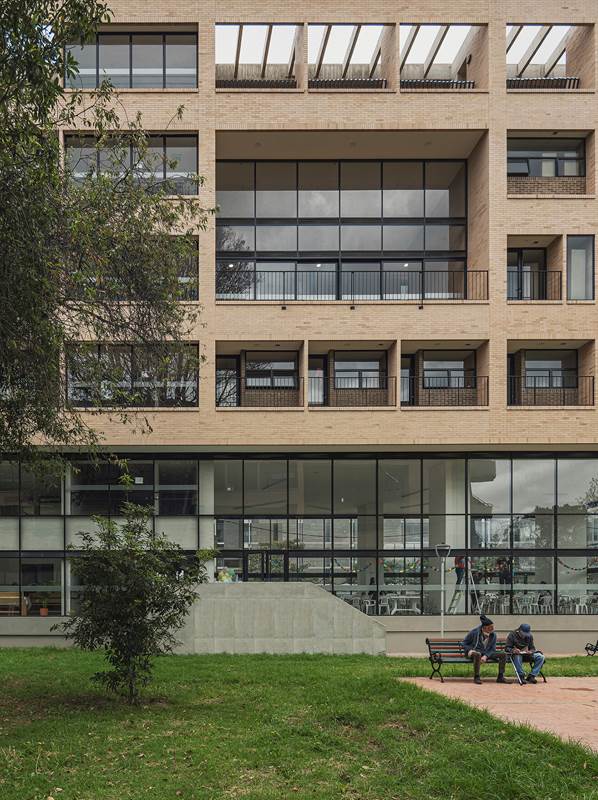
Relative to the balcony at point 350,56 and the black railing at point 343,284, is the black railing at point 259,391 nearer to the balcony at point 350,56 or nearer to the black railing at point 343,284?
the black railing at point 343,284

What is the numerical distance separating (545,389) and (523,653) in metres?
13.8

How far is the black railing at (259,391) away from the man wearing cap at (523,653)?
13.2 m

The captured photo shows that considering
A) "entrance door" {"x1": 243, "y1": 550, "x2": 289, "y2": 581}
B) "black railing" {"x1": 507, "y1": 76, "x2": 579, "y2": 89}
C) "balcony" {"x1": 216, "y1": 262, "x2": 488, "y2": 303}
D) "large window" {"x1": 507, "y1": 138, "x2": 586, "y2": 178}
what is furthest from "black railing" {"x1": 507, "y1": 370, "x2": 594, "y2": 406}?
"black railing" {"x1": 507, "y1": 76, "x2": 579, "y2": 89}

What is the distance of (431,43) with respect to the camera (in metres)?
29.3

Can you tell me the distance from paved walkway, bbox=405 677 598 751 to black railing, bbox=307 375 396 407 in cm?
1333

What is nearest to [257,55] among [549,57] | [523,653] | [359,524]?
[549,57]

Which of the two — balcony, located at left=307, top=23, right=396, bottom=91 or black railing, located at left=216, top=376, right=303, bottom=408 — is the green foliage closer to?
black railing, located at left=216, top=376, right=303, bottom=408

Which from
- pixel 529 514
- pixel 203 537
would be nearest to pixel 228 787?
pixel 203 537

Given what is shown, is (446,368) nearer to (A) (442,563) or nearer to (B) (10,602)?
(A) (442,563)

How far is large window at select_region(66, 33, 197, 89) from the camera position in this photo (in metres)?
28.3

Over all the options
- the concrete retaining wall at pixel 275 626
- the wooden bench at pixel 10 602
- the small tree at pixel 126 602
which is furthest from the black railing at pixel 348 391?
the small tree at pixel 126 602

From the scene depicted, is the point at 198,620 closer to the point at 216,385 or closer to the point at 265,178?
the point at 216,385

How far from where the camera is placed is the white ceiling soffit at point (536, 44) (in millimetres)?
28672

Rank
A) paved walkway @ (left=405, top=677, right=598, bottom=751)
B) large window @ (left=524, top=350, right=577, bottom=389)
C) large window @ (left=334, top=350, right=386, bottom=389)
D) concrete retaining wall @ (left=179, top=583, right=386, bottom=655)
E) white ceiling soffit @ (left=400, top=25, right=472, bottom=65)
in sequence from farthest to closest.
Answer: large window @ (left=334, top=350, right=386, bottom=389) → large window @ (left=524, top=350, right=577, bottom=389) → white ceiling soffit @ (left=400, top=25, right=472, bottom=65) → concrete retaining wall @ (left=179, top=583, right=386, bottom=655) → paved walkway @ (left=405, top=677, right=598, bottom=751)
